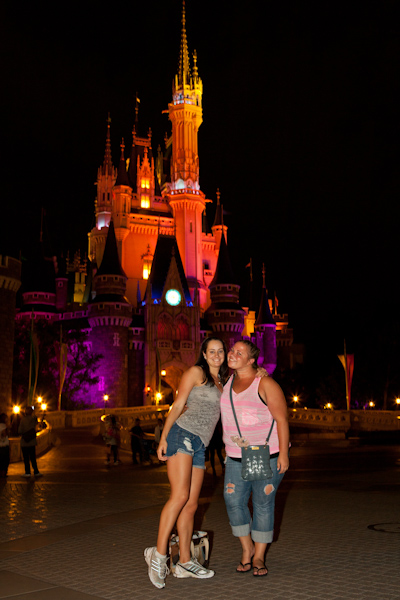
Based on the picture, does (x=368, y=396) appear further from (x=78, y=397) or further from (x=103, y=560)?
(x=103, y=560)

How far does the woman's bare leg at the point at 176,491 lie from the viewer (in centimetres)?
551

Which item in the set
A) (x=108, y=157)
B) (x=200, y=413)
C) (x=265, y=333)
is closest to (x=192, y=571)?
(x=200, y=413)

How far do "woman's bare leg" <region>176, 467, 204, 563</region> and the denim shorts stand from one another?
4.3 inches

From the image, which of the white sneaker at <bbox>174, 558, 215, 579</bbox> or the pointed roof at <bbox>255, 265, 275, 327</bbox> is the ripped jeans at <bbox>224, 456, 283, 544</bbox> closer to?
the white sneaker at <bbox>174, 558, 215, 579</bbox>

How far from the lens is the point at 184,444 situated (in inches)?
223

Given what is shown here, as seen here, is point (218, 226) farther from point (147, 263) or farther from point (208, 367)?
point (208, 367)

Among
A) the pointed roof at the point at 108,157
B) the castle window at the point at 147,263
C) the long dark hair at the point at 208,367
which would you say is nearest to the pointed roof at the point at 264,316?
the castle window at the point at 147,263

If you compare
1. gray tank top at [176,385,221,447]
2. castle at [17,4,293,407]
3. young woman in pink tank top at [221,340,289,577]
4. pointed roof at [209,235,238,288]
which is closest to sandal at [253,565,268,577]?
young woman in pink tank top at [221,340,289,577]

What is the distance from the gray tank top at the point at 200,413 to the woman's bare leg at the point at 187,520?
33 cm

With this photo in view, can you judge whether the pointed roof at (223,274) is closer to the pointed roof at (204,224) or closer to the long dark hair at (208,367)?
the pointed roof at (204,224)

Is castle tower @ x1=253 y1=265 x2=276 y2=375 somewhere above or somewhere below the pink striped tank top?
above

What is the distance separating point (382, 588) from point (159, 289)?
5999 cm

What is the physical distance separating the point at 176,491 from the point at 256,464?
0.74 meters

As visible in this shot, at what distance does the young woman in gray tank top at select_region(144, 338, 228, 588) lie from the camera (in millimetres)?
5551
